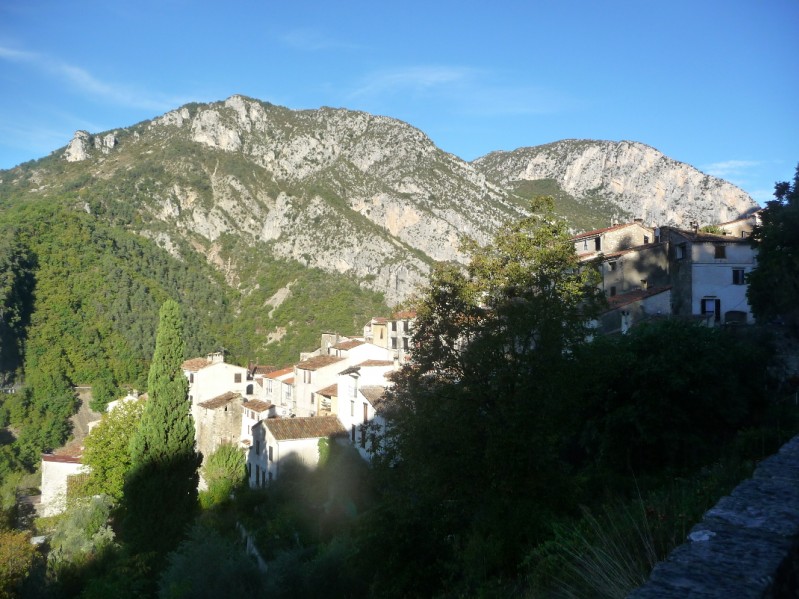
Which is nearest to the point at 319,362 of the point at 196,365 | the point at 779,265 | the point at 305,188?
the point at 196,365

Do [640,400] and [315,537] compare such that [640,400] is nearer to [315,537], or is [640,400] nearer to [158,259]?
[315,537]

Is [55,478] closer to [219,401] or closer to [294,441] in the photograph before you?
[219,401]

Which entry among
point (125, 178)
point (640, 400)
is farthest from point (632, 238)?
point (125, 178)

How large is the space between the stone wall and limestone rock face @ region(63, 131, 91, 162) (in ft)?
610

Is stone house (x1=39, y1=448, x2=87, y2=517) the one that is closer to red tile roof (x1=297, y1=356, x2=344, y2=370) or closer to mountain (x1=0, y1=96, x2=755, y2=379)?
red tile roof (x1=297, y1=356, x2=344, y2=370)

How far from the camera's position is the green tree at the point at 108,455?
42.1 metres

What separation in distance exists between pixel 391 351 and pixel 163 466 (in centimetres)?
1699

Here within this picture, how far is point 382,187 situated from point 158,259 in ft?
147

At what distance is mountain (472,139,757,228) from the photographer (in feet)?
443

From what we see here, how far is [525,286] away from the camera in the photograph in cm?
1491

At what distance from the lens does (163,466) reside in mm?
30172

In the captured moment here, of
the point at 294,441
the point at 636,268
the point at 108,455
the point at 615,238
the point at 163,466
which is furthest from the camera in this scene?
the point at 108,455

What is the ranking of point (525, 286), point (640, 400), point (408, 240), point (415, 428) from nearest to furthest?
point (415, 428), point (525, 286), point (640, 400), point (408, 240)

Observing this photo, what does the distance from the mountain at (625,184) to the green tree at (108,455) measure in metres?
97.9
